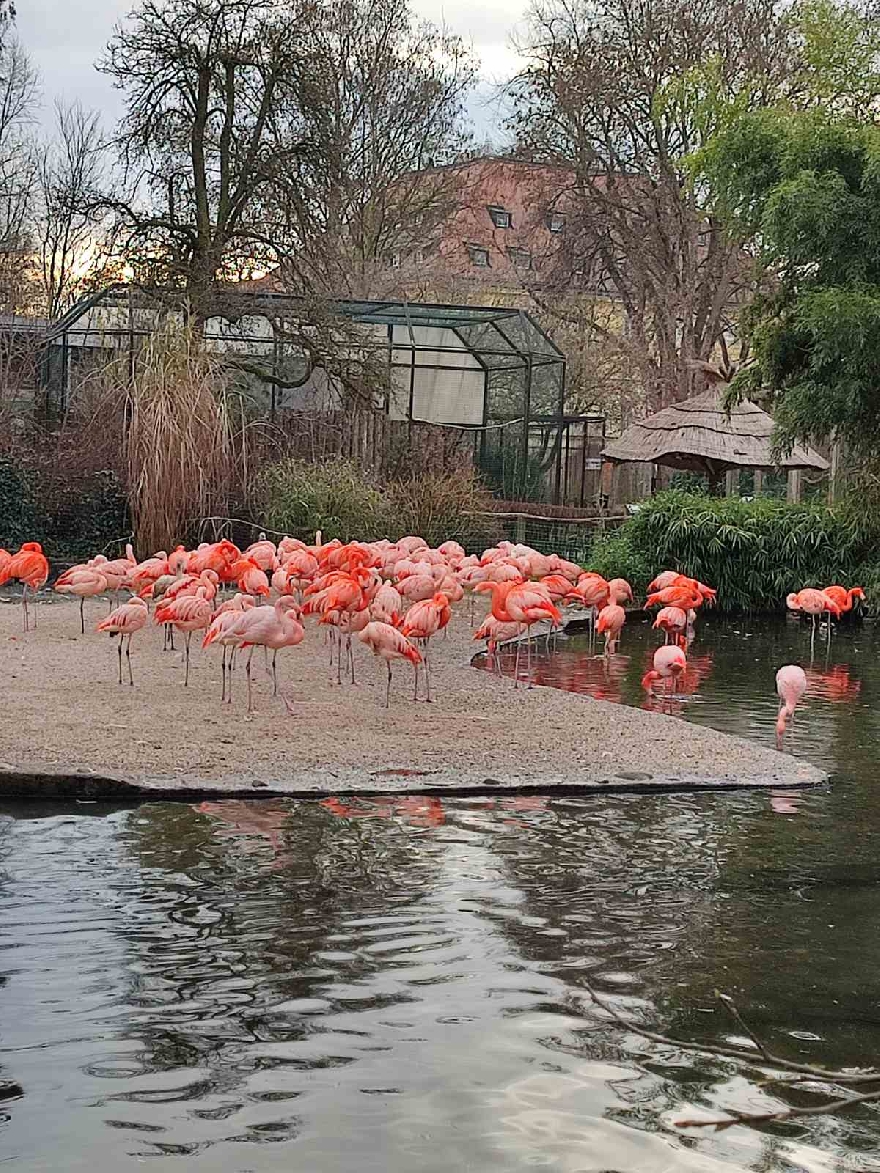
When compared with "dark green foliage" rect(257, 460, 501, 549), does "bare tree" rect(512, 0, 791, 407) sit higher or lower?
higher

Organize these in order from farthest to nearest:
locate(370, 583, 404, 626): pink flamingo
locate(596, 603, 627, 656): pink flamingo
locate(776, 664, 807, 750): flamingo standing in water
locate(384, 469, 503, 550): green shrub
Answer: locate(384, 469, 503, 550): green shrub < locate(596, 603, 627, 656): pink flamingo < locate(370, 583, 404, 626): pink flamingo < locate(776, 664, 807, 750): flamingo standing in water

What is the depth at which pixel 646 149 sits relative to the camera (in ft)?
87.8

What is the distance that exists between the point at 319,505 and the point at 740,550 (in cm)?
479

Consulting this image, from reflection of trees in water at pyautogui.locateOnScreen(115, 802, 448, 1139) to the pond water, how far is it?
1 cm

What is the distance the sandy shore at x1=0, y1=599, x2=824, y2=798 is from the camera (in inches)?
267

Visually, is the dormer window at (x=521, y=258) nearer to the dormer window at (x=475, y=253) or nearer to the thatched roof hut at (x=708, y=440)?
the dormer window at (x=475, y=253)

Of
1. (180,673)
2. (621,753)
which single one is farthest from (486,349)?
(621,753)

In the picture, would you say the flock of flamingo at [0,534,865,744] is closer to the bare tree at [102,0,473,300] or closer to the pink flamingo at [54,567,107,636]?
the pink flamingo at [54,567,107,636]

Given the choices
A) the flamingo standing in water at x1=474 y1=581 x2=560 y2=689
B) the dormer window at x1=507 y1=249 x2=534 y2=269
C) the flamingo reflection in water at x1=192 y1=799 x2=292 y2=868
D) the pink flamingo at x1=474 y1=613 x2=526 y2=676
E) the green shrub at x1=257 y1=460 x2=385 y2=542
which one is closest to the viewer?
the flamingo reflection in water at x1=192 y1=799 x2=292 y2=868

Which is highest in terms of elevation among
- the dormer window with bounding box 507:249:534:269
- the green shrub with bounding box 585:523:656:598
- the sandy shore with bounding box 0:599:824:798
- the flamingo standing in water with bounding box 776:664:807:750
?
the dormer window with bounding box 507:249:534:269

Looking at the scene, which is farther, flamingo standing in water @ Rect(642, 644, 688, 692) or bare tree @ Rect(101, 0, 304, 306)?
bare tree @ Rect(101, 0, 304, 306)

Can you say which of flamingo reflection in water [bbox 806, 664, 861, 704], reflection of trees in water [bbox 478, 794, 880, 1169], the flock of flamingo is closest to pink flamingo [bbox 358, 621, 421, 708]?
the flock of flamingo

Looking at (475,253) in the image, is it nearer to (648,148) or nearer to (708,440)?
(648,148)

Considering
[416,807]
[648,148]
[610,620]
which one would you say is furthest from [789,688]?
[648,148]
